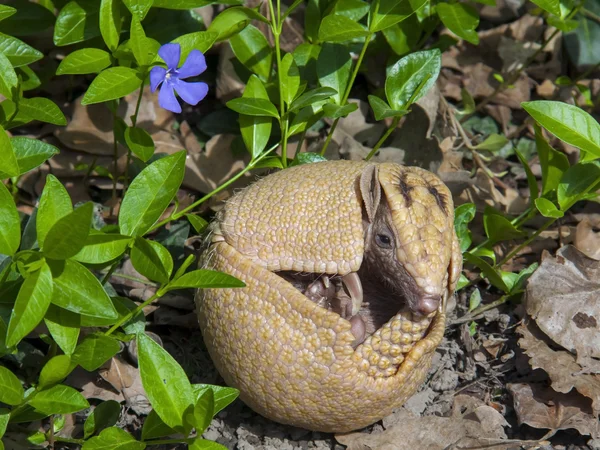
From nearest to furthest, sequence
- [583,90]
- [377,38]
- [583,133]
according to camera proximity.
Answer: [583,133], [377,38], [583,90]

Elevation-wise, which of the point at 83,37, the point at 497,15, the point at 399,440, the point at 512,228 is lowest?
the point at 399,440

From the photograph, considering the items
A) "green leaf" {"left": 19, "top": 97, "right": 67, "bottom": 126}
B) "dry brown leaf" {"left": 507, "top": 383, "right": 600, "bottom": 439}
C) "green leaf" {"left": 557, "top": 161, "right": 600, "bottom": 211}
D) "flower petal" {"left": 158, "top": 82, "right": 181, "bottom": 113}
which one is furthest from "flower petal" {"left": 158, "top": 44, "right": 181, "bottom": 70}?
"dry brown leaf" {"left": 507, "top": 383, "right": 600, "bottom": 439}

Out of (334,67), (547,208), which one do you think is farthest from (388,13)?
(547,208)

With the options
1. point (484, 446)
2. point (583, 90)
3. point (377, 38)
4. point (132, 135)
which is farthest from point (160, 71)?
point (583, 90)

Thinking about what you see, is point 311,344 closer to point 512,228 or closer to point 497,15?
point 512,228

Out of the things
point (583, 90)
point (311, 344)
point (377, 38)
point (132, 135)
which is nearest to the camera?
point (311, 344)

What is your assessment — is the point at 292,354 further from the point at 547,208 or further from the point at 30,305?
the point at 547,208
